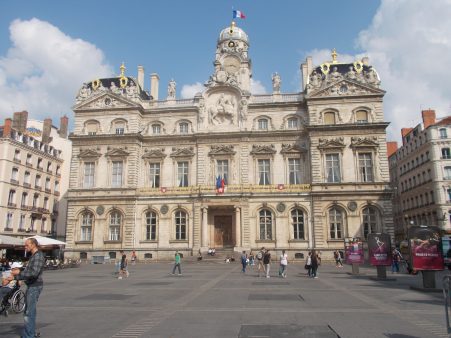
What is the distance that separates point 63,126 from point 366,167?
51.2 meters

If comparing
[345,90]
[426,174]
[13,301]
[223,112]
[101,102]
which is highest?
[101,102]

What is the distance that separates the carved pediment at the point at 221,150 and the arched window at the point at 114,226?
42.4ft

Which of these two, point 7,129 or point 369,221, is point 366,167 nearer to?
point 369,221

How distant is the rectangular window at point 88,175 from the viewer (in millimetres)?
47281

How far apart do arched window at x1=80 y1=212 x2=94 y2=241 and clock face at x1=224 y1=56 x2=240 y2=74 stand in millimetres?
24643

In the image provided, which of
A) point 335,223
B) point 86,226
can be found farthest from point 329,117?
point 86,226

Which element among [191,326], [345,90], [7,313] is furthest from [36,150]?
[191,326]

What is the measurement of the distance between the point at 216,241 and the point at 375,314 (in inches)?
1332

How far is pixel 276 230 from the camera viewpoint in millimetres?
43125

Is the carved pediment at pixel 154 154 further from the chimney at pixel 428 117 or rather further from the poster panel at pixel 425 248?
the chimney at pixel 428 117

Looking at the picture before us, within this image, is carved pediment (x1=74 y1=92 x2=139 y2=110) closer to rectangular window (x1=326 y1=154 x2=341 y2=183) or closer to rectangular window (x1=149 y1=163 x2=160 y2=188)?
rectangular window (x1=149 y1=163 x2=160 y2=188)

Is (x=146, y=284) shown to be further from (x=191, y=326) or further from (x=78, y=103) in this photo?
(x=78, y=103)

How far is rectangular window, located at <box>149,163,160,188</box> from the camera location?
47156 millimetres

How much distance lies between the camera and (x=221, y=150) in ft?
150
